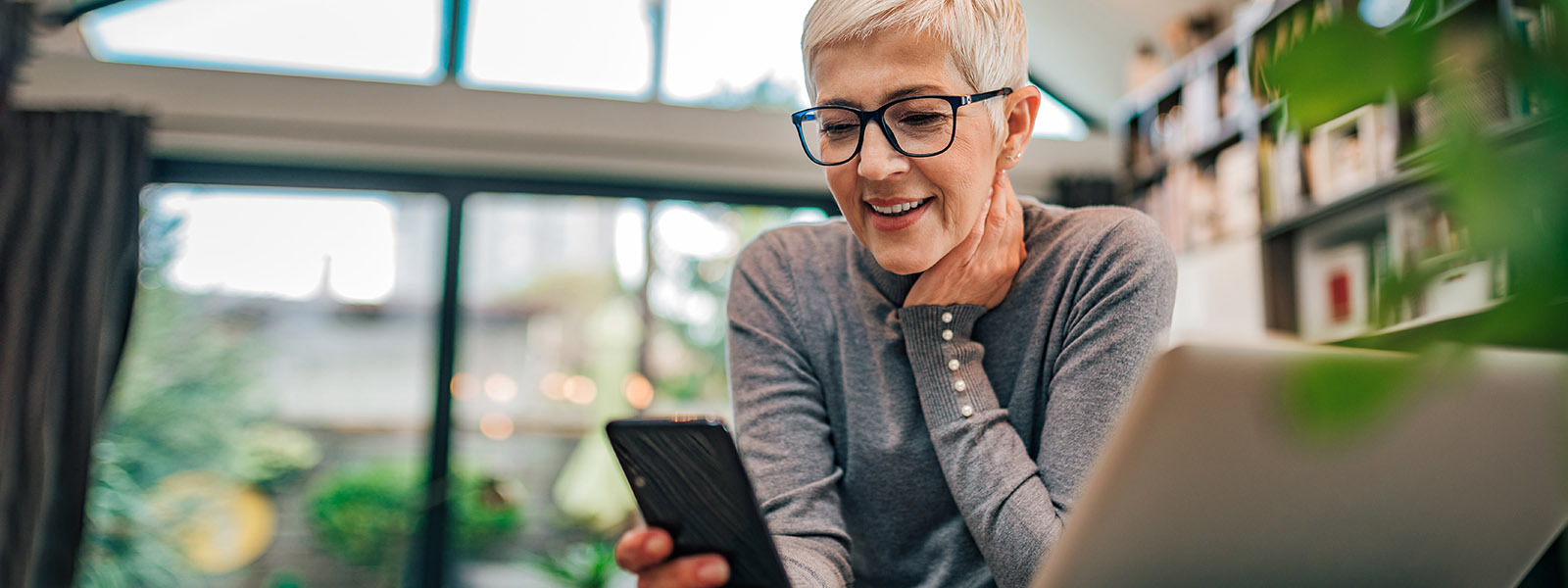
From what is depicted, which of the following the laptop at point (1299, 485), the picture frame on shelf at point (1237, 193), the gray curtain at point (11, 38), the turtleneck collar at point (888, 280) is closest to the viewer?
the laptop at point (1299, 485)

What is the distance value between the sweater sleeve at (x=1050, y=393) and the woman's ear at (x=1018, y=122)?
140 mm

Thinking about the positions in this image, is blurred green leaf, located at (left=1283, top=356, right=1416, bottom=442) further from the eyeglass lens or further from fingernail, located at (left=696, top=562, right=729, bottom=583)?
the eyeglass lens

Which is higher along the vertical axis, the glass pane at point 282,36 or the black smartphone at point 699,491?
the glass pane at point 282,36

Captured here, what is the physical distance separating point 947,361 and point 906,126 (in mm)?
236

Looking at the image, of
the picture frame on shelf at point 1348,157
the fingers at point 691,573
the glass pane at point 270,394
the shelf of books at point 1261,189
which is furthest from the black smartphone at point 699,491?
the glass pane at point 270,394

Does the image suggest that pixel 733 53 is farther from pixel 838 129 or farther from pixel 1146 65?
pixel 838 129

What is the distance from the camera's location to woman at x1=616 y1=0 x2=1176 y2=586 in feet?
3.04

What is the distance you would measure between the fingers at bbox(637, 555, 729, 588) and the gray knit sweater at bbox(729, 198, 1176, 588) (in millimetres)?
147

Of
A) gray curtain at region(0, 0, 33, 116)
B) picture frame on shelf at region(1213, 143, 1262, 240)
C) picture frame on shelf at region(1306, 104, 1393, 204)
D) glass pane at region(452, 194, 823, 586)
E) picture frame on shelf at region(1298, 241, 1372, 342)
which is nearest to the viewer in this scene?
picture frame on shelf at region(1306, 104, 1393, 204)

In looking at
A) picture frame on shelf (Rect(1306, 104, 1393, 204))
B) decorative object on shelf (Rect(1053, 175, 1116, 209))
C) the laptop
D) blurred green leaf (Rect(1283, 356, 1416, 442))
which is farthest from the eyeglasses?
decorative object on shelf (Rect(1053, 175, 1116, 209))

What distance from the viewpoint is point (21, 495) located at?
3633 mm

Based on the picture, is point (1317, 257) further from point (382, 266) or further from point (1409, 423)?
point (382, 266)

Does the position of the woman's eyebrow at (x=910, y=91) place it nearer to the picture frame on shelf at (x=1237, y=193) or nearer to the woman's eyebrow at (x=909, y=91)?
the woman's eyebrow at (x=909, y=91)

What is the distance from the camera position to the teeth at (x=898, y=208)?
3.31 ft
